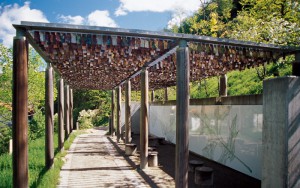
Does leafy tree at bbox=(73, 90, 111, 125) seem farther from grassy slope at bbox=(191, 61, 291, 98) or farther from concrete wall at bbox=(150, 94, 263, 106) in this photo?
concrete wall at bbox=(150, 94, 263, 106)

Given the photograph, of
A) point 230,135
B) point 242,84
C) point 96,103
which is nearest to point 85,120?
point 96,103

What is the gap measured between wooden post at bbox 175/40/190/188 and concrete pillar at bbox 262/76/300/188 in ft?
5.87

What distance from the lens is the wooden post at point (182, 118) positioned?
21.0 feet

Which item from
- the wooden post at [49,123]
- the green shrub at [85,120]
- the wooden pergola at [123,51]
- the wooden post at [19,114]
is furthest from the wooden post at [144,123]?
the green shrub at [85,120]

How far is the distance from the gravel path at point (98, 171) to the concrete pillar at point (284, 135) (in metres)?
3.82

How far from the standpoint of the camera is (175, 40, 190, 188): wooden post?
21.0 feet

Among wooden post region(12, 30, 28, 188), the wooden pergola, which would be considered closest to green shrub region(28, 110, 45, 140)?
the wooden pergola

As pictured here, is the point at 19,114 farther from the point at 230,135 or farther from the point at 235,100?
the point at 230,135

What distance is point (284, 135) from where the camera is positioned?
16.2ft

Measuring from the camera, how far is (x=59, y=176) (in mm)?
8734

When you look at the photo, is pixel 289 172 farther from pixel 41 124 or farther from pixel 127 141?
pixel 41 124

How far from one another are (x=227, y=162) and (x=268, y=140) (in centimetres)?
491

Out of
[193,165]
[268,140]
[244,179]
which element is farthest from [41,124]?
A: [268,140]

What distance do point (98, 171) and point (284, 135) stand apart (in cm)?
660
